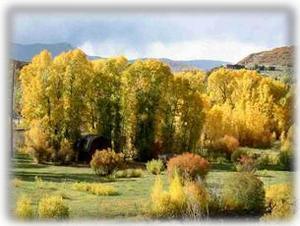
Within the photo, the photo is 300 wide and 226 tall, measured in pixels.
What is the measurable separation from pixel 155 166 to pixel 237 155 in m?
0.82

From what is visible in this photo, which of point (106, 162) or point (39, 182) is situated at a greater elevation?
point (106, 162)

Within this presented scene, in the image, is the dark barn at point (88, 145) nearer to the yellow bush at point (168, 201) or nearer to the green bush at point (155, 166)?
the green bush at point (155, 166)

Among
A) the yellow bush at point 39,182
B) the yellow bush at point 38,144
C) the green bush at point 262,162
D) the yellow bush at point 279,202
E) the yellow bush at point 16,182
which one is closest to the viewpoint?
the yellow bush at point 279,202

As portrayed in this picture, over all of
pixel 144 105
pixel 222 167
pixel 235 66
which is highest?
pixel 235 66

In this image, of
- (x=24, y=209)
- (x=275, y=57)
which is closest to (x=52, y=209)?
(x=24, y=209)

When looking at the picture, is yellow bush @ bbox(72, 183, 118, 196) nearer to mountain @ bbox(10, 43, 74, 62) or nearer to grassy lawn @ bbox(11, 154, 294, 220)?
grassy lawn @ bbox(11, 154, 294, 220)

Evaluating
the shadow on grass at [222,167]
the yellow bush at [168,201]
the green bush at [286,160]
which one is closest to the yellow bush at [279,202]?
the green bush at [286,160]

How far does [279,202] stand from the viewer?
709 centimetres

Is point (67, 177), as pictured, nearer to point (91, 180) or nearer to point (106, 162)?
point (91, 180)

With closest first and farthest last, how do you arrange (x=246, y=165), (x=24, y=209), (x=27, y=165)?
(x=24, y=209), (x=27, y=165), (x=246, y=165)

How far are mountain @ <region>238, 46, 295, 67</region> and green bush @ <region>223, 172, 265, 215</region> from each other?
3.59 ft

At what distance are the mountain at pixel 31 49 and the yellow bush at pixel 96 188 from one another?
4.26 ft

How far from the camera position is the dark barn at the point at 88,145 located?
24.4 feet

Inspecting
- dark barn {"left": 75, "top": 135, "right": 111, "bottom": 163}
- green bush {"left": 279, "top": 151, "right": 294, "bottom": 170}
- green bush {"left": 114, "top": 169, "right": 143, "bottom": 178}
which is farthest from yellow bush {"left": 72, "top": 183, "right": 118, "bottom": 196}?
green bush {"left": 279, "top": 151, "right": 294, "bottom": 170}
